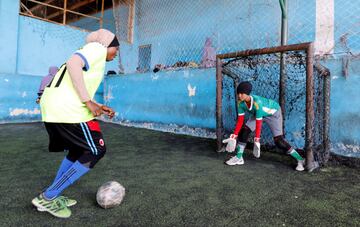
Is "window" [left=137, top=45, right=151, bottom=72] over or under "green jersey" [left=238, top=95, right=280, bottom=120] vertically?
over

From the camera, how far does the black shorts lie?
206cm

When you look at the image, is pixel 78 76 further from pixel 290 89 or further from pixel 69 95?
pixel 290 89

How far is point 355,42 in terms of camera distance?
488 cm

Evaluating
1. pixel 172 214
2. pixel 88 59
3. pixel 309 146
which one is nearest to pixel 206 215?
pixel 172 214

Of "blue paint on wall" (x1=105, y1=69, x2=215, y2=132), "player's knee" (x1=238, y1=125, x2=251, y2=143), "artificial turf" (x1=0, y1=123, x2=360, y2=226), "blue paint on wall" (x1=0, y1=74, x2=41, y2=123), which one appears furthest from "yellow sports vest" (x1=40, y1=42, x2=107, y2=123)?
"blue paint on wall" (x1=0, y1=74, x2=41, y2=123)

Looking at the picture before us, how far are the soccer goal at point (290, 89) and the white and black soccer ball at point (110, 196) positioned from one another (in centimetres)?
250

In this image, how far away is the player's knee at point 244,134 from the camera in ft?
12.8

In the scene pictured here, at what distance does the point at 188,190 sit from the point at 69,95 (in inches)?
57.9

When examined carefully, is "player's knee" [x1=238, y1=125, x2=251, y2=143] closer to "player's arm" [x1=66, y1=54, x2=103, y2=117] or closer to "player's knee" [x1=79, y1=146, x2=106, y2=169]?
"player's knee" [x1=79, y1=146, x2=106, y2=169]

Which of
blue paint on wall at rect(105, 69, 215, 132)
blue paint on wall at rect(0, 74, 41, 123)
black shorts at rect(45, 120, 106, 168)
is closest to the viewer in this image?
black shorts at rect(45, 120, 106, 168)

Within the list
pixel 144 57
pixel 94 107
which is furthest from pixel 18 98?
pixel 94 107

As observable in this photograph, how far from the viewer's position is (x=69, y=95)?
6.64 ft

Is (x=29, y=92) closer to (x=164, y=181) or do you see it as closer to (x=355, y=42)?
(x=164, y=181)

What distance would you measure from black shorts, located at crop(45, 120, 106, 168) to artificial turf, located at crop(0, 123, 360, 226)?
0.48m
